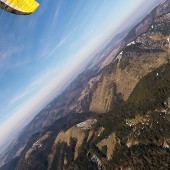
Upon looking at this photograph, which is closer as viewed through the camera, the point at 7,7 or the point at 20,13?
the point at 7,7

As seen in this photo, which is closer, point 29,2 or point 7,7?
point 7,7
